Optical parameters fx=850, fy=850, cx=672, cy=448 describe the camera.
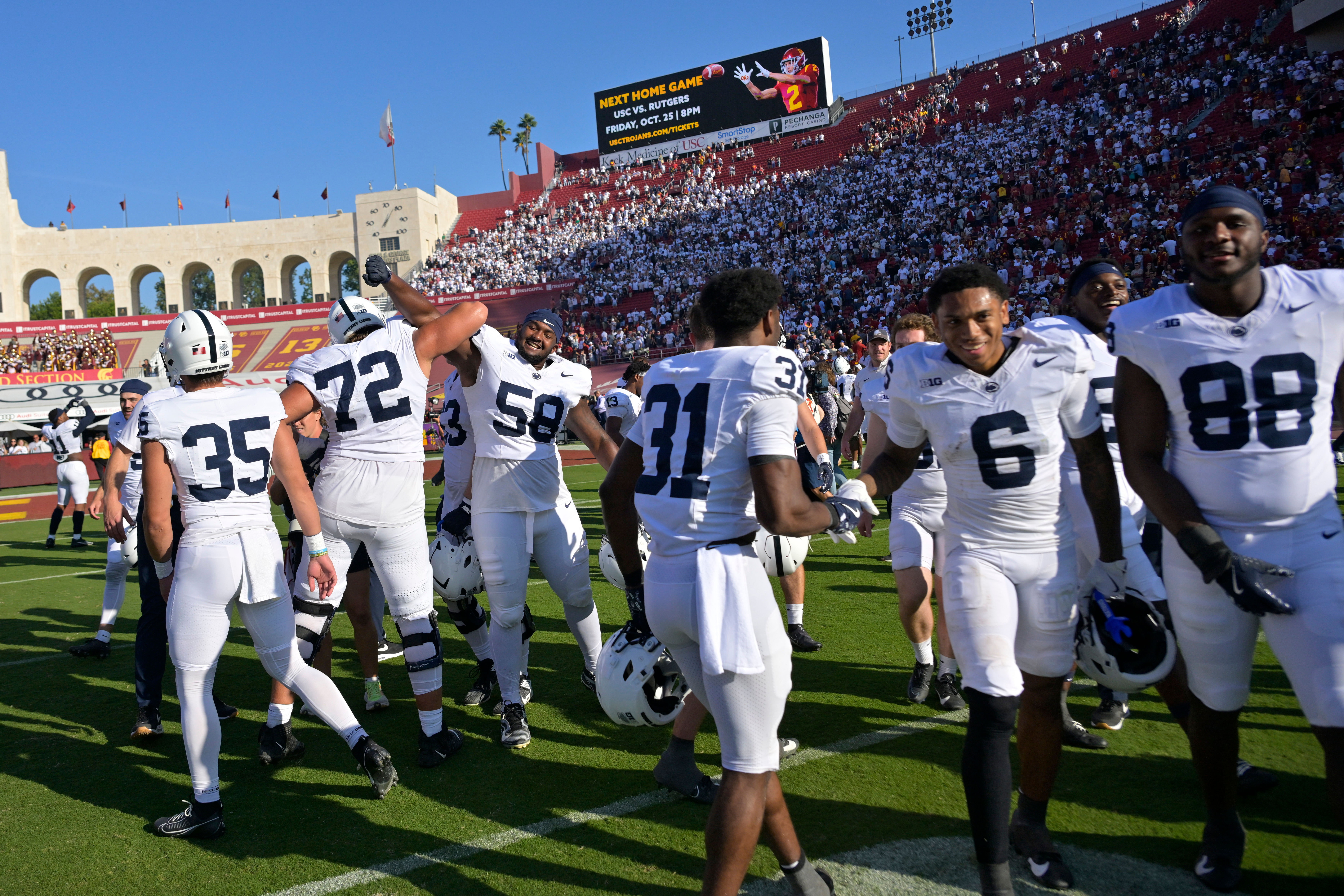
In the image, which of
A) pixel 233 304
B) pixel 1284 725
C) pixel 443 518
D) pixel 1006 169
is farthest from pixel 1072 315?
pixel 233 304

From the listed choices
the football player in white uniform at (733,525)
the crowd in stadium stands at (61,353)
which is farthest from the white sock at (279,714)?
the crowd in stadium stands at (61,353)

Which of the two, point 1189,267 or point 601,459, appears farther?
point 601,459

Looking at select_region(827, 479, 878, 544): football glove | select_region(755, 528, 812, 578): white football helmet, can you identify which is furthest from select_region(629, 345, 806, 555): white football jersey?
select_region(755, 528, 812, 578): white football helmet

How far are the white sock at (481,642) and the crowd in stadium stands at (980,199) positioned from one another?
1381cm

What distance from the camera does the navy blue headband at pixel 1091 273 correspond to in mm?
4082

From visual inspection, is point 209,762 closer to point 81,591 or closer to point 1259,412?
point 1259,412

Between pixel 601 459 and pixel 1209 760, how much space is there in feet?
9.61

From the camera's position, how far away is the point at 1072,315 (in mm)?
4332

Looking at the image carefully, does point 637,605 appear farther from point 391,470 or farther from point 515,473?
point 391,470

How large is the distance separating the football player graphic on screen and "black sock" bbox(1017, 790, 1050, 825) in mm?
45267

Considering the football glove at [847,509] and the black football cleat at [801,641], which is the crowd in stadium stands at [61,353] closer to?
the black football cleat at [801,641]

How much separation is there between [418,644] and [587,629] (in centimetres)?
97

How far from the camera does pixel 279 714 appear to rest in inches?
177

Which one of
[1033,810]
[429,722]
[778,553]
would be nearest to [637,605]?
[1033,810]
